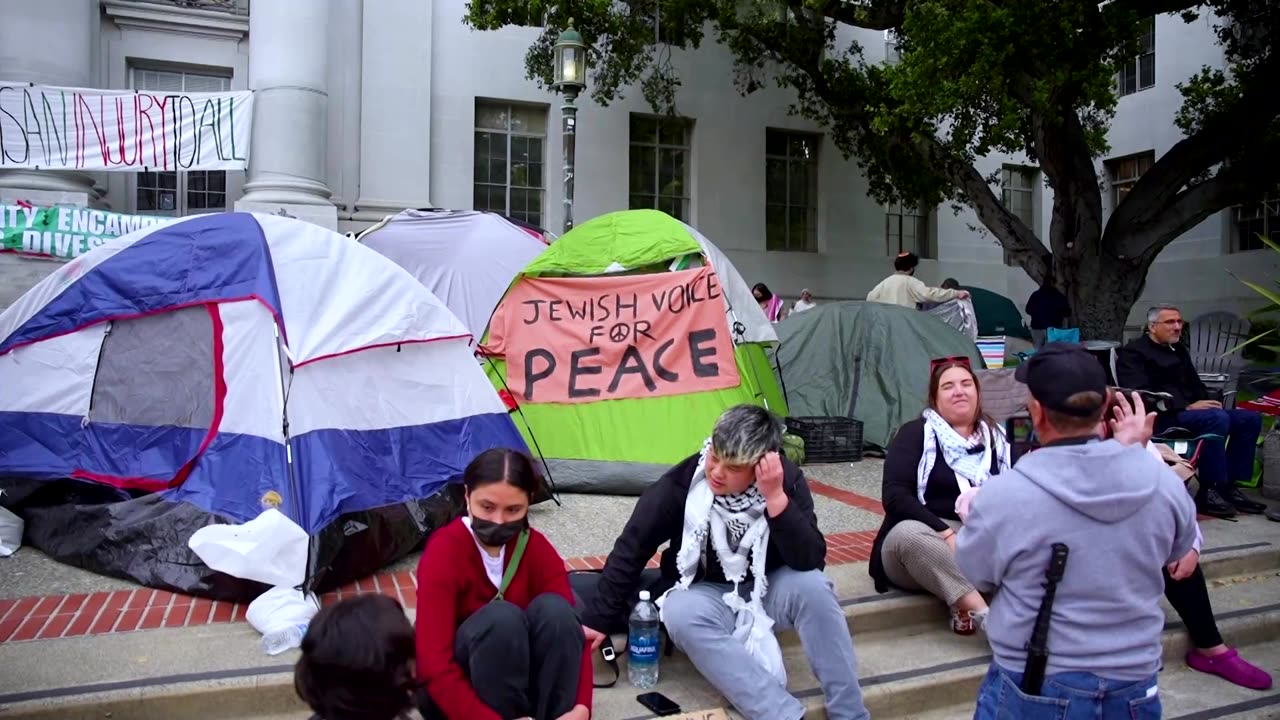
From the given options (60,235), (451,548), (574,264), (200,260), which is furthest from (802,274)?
(451,548)

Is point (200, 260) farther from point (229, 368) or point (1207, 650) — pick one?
point (1207, 650)

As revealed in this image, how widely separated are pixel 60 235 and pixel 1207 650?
11.5m

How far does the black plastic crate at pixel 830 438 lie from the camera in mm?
8359

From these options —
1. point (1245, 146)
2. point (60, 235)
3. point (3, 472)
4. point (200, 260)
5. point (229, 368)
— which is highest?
point (1245, 146)

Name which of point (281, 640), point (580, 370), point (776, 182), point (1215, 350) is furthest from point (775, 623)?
point (776, 182)

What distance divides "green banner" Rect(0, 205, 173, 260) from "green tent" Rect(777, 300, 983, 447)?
7313mm

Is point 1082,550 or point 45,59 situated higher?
point 45,59

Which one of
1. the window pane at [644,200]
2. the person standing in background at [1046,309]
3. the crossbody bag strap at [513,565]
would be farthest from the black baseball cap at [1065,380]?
the window pane at [644,200]

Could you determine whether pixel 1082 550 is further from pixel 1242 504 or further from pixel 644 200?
pixel 644 200

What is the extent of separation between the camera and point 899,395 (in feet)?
28.9

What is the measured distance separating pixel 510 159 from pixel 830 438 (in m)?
7.63

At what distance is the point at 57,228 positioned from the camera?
10766 millimetres

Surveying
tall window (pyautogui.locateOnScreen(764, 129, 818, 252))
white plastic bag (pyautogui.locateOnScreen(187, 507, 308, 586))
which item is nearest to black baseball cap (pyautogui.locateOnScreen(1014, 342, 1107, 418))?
white plastic bag (pyautogui.locateOnScreen(187, 507, 308, 586))

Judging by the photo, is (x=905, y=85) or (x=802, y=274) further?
(x=802, y=274)
